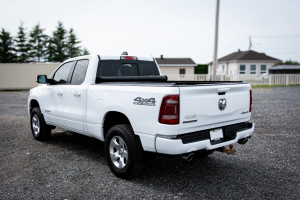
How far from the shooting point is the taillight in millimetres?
3332

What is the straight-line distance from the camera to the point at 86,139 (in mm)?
6707

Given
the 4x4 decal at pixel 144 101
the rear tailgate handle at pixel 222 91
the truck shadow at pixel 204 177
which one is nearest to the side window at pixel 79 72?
the truck shadow at pixel 204 177

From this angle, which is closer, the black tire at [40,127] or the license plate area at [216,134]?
the license plate area at [216,134]

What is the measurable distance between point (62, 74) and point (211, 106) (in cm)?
353

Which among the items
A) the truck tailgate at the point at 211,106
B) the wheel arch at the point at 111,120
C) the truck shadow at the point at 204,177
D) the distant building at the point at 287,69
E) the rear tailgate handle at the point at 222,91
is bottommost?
the truck shadow at the point at 204,177

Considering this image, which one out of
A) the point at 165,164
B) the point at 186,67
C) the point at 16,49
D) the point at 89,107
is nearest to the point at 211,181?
the point at 165,164

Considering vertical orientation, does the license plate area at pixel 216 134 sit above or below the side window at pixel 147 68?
below

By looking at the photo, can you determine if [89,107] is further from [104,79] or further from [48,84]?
[48,84]

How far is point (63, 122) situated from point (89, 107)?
1095mm

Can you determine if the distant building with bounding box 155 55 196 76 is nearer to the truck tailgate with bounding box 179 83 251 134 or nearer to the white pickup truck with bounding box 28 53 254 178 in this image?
the white pickup truck with bounding box 28 53 254 178

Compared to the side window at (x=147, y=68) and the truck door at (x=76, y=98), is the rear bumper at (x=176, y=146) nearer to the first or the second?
the truck door at (x=76, y=98)

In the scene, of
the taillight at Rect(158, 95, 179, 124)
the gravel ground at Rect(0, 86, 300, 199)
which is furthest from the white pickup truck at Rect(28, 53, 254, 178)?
the gravel ground at Rect(0, 86, 300, 199)

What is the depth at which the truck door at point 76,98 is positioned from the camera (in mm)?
4855

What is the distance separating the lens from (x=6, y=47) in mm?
43594
